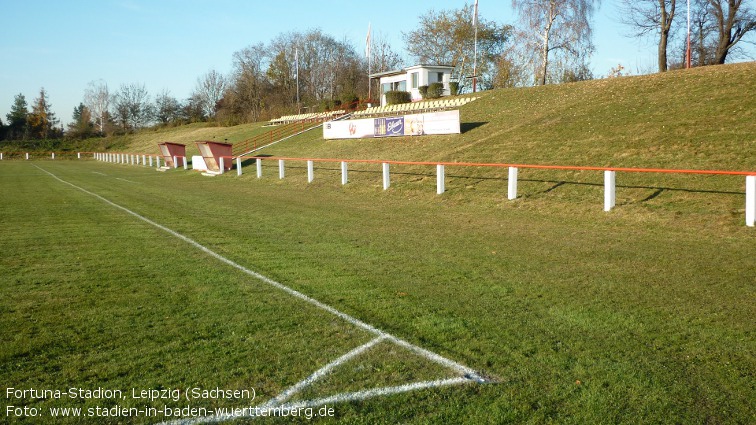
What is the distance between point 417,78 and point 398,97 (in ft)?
10.9

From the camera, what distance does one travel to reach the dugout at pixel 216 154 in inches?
1367

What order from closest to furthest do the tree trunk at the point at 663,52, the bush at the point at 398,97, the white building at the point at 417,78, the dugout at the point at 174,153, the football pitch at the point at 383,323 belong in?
the football pitch at the point at 383,323 < the tree trunk at the point at 663,52 < the dugout at the point at 174,153 < the bush at the point at 398,97 < the white building at the point at 417,78

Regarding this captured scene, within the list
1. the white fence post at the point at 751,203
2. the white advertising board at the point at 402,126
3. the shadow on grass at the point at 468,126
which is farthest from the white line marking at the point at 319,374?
the shadow on grass at the point at 468,126

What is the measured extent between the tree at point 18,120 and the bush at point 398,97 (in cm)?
8880

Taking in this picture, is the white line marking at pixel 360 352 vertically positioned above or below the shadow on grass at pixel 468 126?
below

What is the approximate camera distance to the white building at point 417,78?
52.9m

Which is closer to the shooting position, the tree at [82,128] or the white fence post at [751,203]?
the white fence post at [751,203]

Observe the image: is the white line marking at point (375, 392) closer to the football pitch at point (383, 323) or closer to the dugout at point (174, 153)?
the football pitch at point (383, 323)

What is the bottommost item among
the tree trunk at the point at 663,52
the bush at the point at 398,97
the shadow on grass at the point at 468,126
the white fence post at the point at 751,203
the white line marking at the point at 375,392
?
the white line marking at the point at 375,392

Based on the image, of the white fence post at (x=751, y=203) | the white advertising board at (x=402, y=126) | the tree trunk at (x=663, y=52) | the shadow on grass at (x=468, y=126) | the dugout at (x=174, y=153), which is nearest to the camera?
the white fence post at (x=751, y=203)

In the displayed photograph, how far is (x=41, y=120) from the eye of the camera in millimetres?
116375

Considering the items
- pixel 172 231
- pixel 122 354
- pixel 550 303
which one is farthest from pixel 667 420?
pixel 172 231

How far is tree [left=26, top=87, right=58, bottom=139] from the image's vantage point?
113 meters

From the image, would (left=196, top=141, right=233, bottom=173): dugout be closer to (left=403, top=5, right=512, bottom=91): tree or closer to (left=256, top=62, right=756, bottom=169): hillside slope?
(left=256, top=62, right=756, bottom=169): hillside slope
